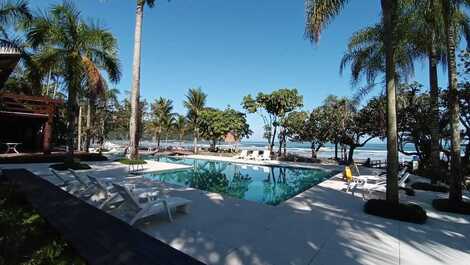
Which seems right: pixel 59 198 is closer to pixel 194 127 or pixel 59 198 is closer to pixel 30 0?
pixel 30 0

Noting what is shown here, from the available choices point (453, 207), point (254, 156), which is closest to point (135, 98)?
point (254, 156)

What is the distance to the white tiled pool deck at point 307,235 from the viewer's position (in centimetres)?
422

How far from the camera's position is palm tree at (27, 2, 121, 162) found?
1285 cm

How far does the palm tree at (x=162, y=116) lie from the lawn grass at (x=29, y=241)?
105 feet

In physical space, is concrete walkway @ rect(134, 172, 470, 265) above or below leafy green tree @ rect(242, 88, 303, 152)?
below

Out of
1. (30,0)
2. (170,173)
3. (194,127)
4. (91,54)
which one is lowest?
(170,173)

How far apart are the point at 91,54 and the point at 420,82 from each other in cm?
1749

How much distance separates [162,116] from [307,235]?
34117 millimetres

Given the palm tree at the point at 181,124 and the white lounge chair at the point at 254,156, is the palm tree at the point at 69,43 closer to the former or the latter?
the white lounge chair at the point at 254,156

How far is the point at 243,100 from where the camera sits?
1248 inches

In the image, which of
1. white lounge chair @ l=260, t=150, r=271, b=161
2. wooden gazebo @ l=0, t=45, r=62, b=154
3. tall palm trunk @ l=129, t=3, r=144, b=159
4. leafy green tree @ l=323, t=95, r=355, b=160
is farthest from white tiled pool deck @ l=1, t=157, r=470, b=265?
white lounge chair @ l=260, t=150, r=271, b=161

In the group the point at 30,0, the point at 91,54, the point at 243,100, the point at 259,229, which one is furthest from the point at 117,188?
the point at 243,100

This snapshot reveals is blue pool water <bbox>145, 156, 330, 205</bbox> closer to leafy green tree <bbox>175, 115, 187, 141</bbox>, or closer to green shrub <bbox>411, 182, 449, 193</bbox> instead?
green shrub <bbox>411, 182, 449, 193</bbox>

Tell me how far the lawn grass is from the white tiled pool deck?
152 centimetres
